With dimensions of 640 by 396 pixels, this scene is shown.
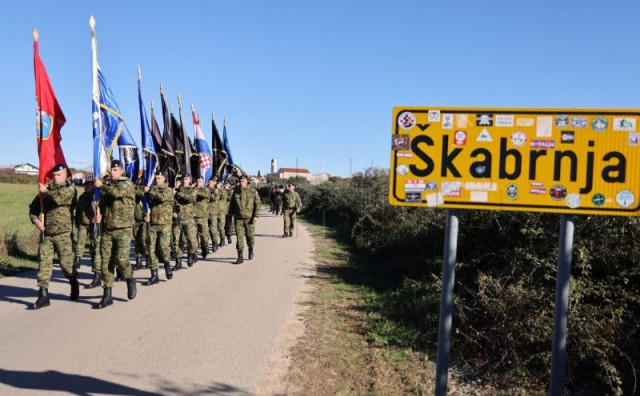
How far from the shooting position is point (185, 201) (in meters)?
9.63

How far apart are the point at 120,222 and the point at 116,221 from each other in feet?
0.18

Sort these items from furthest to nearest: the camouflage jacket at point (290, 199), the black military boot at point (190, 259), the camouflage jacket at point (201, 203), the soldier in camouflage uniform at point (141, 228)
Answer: the camouflage jacket at point (290, 199) → the camouflage jacket at point (201, 203) → the black military boot at point (190, 259) → the soldier in camouflage uniform at point (141, 228)

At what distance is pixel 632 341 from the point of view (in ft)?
12.5

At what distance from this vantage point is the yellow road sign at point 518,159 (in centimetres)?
244

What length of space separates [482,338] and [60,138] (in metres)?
6.32

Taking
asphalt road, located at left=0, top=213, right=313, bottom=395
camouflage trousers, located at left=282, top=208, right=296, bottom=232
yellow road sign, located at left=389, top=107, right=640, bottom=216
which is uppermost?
yellow road sign, located at left=389, top=107, right=640, bottom=216

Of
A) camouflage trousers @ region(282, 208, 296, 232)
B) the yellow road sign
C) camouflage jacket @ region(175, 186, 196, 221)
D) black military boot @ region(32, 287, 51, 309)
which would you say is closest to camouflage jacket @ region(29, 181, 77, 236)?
black military boot @ region(32, 287, 51, 309)

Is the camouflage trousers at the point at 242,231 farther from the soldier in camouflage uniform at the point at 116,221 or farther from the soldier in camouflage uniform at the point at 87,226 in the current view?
the soldier in camouflage uniform at the point at 116,221

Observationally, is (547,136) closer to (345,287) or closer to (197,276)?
(345,287)

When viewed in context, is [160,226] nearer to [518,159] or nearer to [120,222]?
[120,222]

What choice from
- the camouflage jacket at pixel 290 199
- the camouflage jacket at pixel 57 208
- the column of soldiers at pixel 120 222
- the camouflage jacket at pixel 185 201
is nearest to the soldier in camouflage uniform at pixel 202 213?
the column of soldiers at pixel 120 222

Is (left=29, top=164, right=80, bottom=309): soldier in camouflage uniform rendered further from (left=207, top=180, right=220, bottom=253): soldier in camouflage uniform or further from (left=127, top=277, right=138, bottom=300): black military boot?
(left=207, top=180, right=220, bottom=253): soldier in camouflage uniform

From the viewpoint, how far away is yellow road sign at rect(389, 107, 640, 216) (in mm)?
2443

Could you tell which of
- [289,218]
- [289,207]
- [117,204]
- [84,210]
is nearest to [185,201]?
[84,210]
